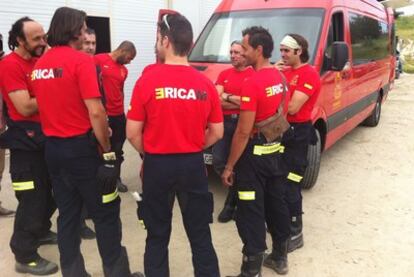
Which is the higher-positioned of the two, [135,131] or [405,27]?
[135,131]

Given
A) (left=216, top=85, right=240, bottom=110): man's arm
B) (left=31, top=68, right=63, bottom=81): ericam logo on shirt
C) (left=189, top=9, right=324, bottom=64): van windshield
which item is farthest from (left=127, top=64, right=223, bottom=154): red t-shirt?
(left=189, top=9, right=324, bottom=64): van windshield

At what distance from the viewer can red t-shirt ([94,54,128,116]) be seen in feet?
15.1

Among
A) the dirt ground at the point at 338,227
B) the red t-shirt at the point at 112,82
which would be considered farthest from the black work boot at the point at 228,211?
the red t-shirt at the point at 112,82

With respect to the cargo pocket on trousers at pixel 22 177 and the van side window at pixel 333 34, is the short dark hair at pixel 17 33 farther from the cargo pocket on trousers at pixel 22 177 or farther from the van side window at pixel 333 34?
the van side window at pixel 333 34

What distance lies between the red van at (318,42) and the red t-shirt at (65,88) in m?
2.15

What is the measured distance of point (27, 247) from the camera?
3398 millimetres

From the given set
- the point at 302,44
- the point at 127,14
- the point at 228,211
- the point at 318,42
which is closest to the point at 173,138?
the point at 302,44

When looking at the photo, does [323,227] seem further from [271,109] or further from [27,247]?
[27,247]

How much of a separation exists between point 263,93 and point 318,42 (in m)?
2.30

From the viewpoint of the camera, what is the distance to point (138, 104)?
251cm

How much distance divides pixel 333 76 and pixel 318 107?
1.88 ft

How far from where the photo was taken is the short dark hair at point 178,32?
8.10 ft

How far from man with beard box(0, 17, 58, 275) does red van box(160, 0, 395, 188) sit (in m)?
2.05

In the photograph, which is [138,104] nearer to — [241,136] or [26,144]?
[241,136]
